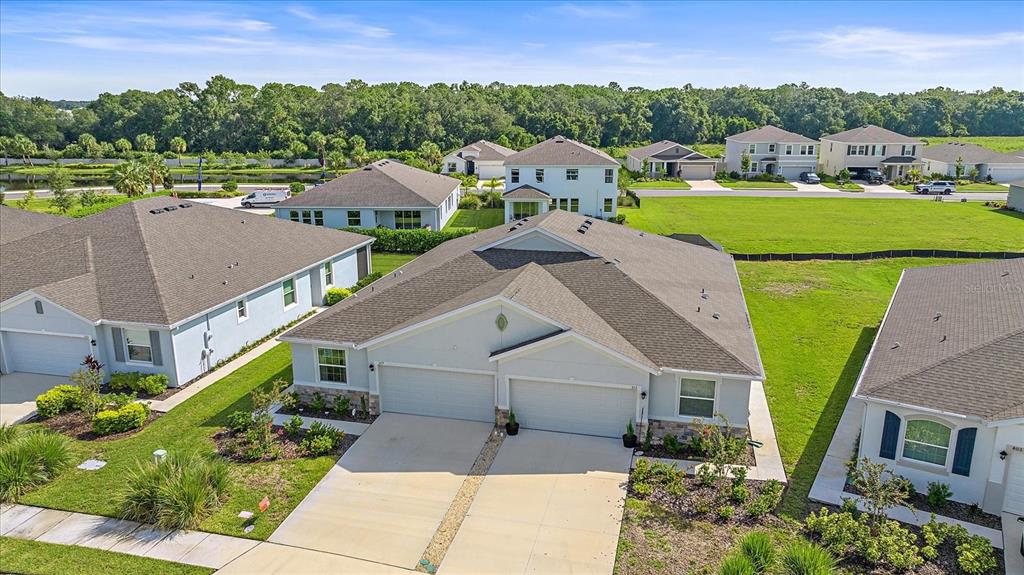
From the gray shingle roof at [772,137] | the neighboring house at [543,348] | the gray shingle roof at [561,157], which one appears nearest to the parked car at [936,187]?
the gray shingle roof at [772,137]

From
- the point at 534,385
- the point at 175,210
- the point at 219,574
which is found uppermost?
the point at 175,210

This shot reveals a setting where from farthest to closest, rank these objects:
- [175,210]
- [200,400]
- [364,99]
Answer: [364,99] → [175,210] → [200,400]

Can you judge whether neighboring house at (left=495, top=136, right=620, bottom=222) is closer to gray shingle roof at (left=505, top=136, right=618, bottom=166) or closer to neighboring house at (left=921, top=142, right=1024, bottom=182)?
gray shingle roof at (left=505, top=136, right=618, bottom=166)

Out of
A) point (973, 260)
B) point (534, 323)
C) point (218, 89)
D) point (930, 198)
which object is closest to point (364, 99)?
point (218, 89)

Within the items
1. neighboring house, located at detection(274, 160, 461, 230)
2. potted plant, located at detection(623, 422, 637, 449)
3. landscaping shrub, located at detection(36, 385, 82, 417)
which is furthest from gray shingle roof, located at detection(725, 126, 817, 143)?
landscaping shrub, located at detection(36, 385, 82, 417)

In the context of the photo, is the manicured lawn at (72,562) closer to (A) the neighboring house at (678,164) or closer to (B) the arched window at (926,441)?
(B) the arched window at (926,441)

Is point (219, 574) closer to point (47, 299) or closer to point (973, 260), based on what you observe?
point (47, 299)
